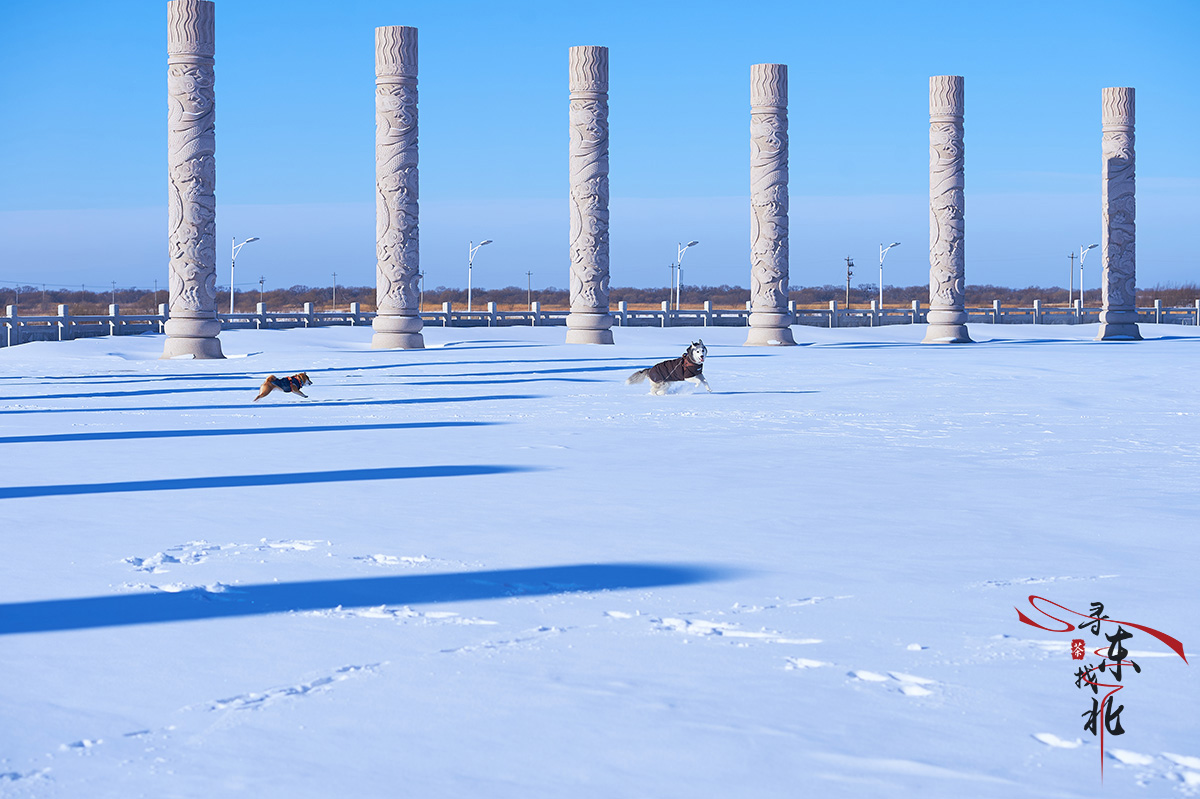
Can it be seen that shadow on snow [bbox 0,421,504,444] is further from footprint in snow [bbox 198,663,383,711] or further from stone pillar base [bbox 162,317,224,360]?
stone pillar base [bbox 162,317,224,360]

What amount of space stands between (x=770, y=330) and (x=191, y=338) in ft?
48.9

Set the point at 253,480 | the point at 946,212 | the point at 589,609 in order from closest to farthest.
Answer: the point at 589,609 → the point at 253,480 → the point at 946,212

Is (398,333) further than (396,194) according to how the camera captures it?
No

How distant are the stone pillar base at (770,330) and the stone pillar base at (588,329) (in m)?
3.94

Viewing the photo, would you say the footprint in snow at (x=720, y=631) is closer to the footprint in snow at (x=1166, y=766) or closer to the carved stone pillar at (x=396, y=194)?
the footprint in snow at (x=1166, y=766)

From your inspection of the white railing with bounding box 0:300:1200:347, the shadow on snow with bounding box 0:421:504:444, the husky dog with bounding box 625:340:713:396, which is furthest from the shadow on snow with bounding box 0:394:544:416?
the white railing with bounding box 0:300:1200:347

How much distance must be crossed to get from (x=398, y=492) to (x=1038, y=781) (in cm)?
556

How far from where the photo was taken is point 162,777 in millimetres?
3418

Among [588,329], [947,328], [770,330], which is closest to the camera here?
[588,329]

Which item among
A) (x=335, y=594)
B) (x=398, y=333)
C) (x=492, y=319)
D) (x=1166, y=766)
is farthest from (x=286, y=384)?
(x=492, y=319)

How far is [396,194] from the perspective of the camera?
3266 centimetres

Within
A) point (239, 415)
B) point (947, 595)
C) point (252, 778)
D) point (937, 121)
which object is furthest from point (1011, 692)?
point (937, 121)

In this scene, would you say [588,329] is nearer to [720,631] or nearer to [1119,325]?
[1119,325]

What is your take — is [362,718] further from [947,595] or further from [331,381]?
[331,381]
